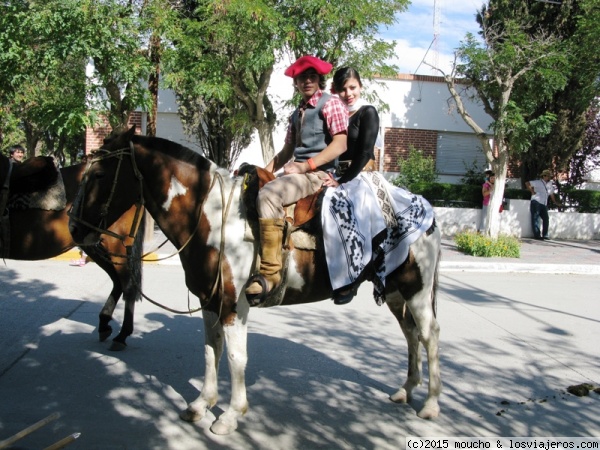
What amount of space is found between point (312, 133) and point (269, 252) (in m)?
1.01

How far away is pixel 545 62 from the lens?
13.6 metres

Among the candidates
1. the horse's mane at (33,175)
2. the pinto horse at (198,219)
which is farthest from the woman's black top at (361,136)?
the horse's mane at (33,175)

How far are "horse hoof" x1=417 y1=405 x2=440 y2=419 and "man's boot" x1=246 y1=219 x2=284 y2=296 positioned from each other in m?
1.71

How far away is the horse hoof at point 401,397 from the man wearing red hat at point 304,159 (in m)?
1.69

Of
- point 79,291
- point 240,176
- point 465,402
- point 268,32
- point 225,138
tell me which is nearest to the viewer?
point 240,176

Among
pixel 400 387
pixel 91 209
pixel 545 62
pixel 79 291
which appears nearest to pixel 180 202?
pixel 91 209

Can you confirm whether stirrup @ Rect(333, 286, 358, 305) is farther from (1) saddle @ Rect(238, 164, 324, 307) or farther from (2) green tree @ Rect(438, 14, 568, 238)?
(2) green tree @ Rect(438, 14, 568, 238)

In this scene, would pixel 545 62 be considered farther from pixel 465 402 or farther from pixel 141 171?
pixel 141 171

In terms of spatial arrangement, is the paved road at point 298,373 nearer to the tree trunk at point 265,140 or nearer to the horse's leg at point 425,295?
the horse's leg at point 425,295

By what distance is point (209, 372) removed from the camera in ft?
14.1

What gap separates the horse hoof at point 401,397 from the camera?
4.72 m

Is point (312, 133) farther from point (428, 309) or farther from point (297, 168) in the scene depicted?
point (428, 309)

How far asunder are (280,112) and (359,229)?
1298 centimetres

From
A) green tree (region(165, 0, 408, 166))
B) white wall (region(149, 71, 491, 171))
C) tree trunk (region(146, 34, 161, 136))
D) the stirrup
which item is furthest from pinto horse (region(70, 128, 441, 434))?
white wall (region(149, 71, 491, 171))
